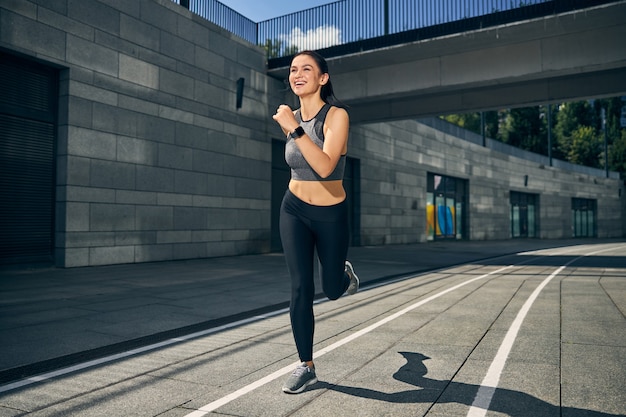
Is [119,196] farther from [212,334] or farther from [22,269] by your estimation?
[212,334]

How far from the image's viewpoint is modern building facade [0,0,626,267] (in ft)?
32.6

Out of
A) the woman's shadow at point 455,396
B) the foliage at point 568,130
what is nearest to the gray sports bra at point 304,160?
the woman's shadow at point 455,396

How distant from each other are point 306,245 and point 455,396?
1.34 m

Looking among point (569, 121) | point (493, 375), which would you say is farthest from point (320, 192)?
point (569, 121)

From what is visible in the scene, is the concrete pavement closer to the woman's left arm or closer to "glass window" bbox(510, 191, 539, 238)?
the woman's left arm

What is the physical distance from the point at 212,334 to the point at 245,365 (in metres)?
1.28

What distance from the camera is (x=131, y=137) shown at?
462 inches

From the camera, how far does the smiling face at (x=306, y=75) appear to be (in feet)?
10.6

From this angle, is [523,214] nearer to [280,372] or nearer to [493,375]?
[493,375]

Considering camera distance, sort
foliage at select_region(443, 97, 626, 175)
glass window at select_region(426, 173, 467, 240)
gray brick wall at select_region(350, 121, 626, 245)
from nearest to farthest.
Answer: gray brick wall at select_region(350, 121, 626, 245), glass window at select_region(426, 173, 467, 240), foliage at select_region(443, 97, 626, 175)

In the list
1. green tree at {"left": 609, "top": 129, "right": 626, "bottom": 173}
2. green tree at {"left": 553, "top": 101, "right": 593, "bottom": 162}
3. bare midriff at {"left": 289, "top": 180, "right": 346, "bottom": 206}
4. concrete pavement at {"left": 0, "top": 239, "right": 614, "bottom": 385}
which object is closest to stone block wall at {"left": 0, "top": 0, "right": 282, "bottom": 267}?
concrete pavement at {"left": 0, "top": 239, "right": 614, "bottom": 385}

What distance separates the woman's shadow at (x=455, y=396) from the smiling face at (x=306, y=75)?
1994 mm

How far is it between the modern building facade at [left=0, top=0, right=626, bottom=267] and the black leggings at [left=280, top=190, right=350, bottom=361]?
28.2ft

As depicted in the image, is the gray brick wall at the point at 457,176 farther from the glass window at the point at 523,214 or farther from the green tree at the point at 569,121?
the green tree at the point at 569,121
